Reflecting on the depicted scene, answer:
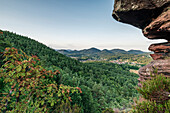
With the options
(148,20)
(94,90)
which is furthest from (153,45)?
(94,90)

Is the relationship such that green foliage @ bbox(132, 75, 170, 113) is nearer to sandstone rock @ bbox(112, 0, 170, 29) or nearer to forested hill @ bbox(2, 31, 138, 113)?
forested hill @ bbox(2, 31, 138, 113)

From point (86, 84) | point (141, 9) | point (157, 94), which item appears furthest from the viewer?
point (86, 84)

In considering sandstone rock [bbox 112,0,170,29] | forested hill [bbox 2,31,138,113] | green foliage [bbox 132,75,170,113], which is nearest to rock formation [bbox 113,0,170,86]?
sandstone rock [bbox 112,0,170,29]

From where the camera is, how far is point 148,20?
647cm

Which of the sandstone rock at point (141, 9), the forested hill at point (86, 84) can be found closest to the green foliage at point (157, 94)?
the forested hill at point (86, 84)

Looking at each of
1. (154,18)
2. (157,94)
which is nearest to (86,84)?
(157,94)

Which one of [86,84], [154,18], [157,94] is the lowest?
[86,84]

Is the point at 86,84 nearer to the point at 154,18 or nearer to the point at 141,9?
the point at 154,18

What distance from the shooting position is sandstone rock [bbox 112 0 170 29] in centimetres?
524

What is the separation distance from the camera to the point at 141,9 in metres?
5.64

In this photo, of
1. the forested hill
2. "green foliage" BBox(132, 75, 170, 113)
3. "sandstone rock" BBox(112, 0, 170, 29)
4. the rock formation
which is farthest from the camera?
the forested hill

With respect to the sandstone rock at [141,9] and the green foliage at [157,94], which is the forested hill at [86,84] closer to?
the green foliage at [157,94]

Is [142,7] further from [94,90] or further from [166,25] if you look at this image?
[94,90]

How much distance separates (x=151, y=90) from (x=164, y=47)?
5.07m
